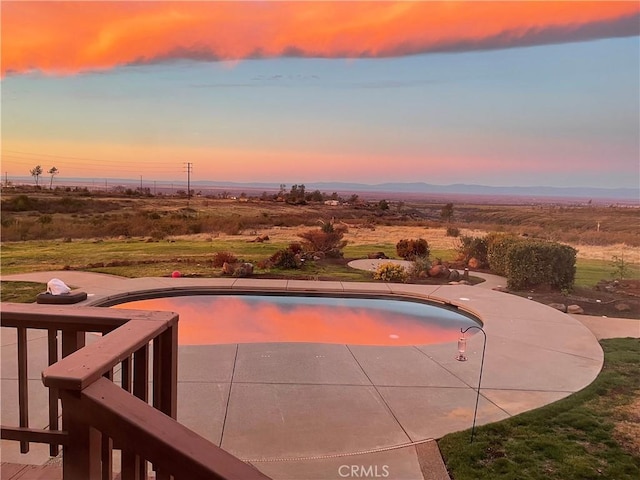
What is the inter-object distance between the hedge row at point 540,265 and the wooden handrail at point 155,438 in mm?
9545

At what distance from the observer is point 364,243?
1653cm

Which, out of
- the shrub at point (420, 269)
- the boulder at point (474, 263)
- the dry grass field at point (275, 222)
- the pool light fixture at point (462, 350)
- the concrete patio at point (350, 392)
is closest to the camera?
the concrete patio at point (350, 392)

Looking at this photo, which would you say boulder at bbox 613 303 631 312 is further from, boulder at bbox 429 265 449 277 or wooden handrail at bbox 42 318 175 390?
wooden handrail at bbox 42 318 175 390

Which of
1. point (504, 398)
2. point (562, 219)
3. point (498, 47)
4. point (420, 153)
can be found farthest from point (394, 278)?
point (562, 219)

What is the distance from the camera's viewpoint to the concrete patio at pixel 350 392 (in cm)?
320

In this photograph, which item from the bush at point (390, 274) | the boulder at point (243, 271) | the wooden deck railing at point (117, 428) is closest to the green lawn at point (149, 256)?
the boulder at point (243, 271)

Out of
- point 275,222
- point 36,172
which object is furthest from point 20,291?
point 36,172

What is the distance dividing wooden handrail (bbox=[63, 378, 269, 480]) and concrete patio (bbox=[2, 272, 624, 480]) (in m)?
2.07

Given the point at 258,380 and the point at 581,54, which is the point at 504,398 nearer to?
the point at 258,380

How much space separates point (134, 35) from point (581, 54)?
10.7 meters

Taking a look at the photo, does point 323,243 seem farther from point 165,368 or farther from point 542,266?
point 165,368

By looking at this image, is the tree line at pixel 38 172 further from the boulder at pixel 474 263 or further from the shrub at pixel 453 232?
the boulder at pixel 474 263

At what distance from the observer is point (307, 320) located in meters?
7.30

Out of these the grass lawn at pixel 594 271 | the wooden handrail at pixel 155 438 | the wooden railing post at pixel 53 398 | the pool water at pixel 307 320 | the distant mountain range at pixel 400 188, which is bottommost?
the pool water at pixel 307 320
